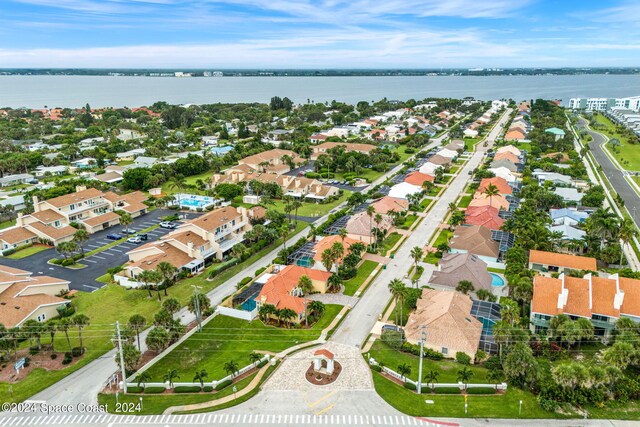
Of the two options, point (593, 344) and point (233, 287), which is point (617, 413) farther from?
point (233, 287)

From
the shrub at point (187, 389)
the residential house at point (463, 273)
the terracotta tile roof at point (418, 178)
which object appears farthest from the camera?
the terracotta tile roof at point (418, 178)

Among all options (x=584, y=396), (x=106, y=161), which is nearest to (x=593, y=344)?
(x=584, y=396)

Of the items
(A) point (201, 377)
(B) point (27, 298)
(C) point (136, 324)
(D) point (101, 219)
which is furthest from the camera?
(D) point (101, 219)

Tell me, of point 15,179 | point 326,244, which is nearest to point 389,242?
point 326,244

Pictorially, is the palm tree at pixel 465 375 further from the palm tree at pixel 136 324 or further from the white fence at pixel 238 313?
the palm tree at pixel 136 324

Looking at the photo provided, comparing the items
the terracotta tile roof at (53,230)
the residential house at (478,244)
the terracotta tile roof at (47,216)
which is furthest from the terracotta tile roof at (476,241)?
the terracotta tile roof at (47,216)

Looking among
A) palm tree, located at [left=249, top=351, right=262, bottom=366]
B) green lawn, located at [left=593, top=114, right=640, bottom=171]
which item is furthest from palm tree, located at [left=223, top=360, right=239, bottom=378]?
green lawn, located at [left=593, top=114, right=640, bottom=171]

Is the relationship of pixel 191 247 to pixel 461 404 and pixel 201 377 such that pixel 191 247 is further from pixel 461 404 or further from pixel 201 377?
pixel 461 404
